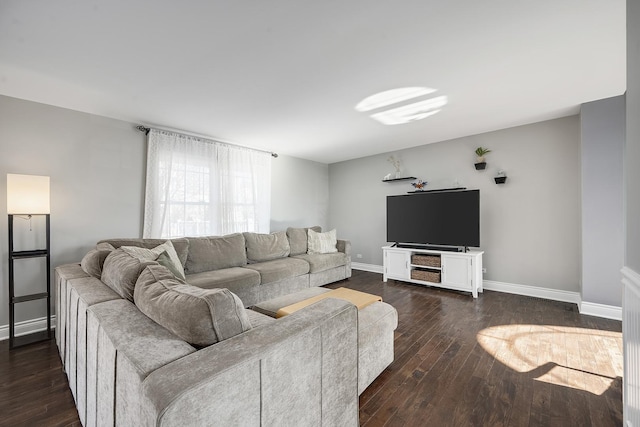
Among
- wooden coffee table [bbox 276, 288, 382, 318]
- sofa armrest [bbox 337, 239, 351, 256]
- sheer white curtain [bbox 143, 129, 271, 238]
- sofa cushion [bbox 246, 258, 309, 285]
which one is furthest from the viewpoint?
sofa armrest [bbox 337, 239, 351, 256]

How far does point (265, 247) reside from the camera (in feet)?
13.4

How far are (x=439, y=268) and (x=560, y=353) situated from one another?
76.2 inches

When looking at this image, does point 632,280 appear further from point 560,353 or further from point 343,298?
point 343,298

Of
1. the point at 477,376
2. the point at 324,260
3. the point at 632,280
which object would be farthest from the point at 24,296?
the point at 632,280

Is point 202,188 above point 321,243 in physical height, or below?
above

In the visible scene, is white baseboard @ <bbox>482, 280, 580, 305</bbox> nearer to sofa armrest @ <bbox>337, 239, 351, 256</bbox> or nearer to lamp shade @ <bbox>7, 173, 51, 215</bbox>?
sofa armrest @ <bbox>337, 239, 351, 256</bbox>

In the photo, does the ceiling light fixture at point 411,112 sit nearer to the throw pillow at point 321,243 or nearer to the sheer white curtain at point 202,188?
the throw pillow at point 321,243

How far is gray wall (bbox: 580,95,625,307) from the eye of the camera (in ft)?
9.50

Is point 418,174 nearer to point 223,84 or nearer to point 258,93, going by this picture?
point 258,93

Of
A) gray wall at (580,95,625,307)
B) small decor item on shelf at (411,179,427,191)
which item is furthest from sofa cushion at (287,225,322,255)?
gray wall at (580,95,625,307)

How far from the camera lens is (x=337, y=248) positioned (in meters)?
4.95

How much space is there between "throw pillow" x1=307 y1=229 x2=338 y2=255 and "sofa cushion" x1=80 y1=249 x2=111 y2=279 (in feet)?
10.2

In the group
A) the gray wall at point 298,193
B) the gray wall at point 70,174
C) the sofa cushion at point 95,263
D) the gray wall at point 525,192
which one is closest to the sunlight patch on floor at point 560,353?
the gray wall at point 525,192

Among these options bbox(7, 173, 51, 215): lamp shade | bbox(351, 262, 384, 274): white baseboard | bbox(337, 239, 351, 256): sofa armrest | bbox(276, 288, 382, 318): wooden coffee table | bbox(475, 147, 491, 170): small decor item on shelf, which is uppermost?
bbox(475, 147, 491, 170): small decor item on shelf
